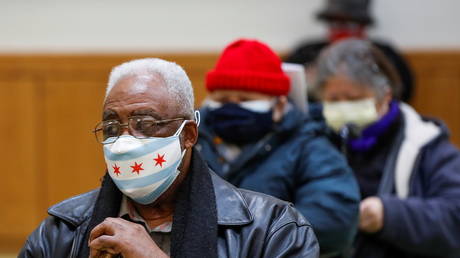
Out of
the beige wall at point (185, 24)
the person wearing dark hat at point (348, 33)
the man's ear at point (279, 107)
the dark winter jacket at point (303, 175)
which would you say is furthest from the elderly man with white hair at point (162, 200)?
the beige wall at point (185, 24)

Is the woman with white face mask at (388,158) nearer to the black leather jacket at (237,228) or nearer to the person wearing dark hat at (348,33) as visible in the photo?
the black leather jacket at (237,228)

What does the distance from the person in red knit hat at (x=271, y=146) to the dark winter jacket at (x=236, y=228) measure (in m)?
0.65

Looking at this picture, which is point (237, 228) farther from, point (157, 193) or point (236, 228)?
point (157, 193)

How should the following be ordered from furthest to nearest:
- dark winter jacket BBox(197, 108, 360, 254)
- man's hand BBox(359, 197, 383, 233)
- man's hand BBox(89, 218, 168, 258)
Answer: man's hand BBox(359, 197, 383, 233)
dark winter jacket BBox(197, 108, 360, 254)
man's hand BBox(89, 218, 168, 258)

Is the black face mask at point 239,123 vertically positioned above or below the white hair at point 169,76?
below

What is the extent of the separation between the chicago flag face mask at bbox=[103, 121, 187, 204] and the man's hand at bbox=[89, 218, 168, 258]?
132 millimetres

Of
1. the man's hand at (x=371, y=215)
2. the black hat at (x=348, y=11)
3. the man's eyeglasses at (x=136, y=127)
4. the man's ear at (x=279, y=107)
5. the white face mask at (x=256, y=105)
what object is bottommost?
the man's hand at (x=371, y=215)

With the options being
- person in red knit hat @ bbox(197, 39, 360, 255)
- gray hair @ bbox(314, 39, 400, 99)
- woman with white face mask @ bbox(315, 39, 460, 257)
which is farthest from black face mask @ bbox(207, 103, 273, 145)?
gray hair @ bbox(314, 39, 400, 99)

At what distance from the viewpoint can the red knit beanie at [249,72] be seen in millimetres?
2965

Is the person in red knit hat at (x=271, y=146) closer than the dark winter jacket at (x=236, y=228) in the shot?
No

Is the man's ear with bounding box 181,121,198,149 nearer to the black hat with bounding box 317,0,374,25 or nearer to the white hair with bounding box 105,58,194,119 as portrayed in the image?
the white hair with bounding box 105,58,194,119

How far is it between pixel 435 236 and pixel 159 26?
3.41m

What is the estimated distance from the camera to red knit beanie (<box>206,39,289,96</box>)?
296 centimetres

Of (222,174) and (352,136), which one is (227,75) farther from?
(352,136)
